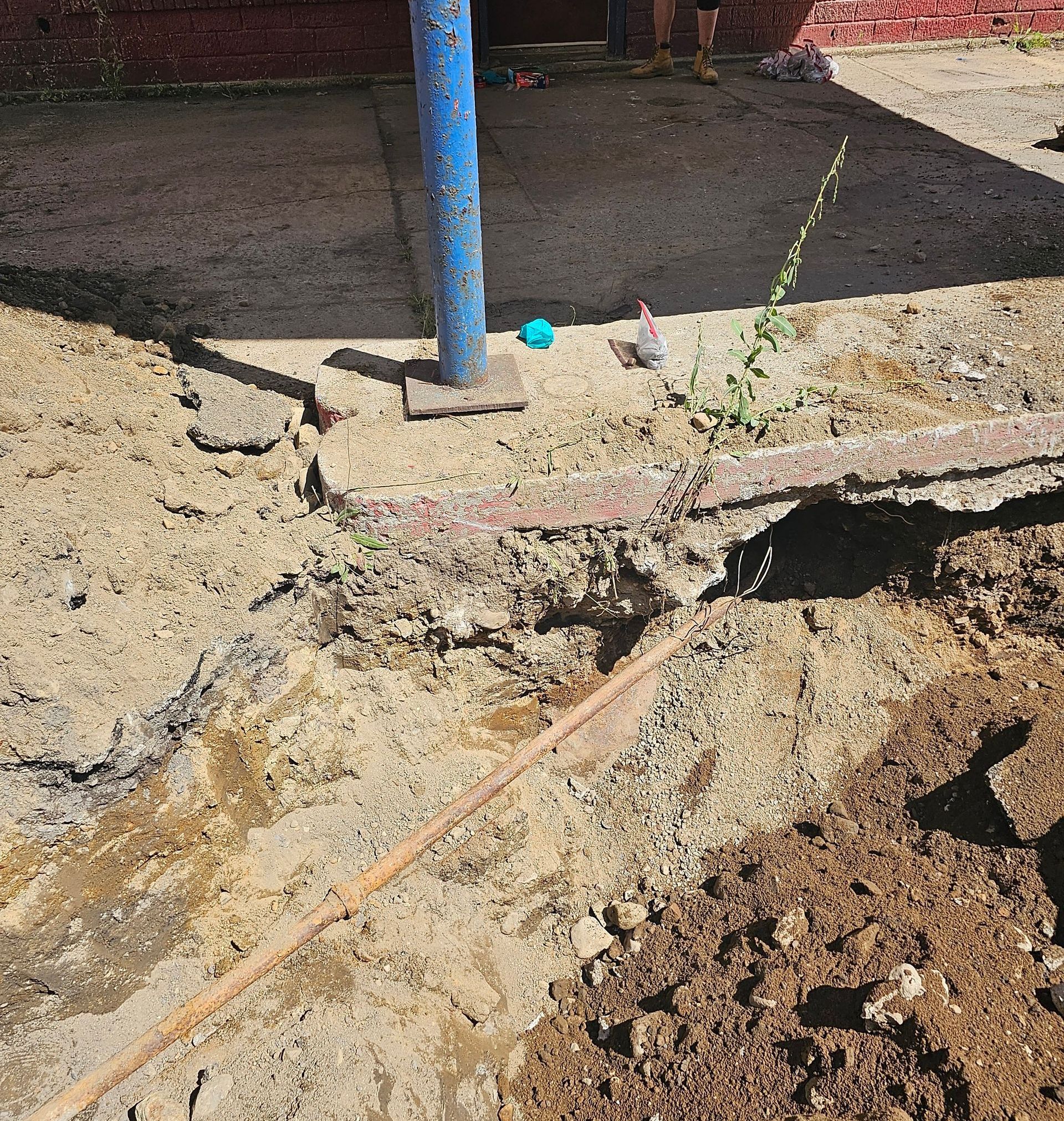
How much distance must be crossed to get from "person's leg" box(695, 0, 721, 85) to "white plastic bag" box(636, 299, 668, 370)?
14.9 feet

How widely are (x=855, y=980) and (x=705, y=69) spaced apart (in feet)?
21.4

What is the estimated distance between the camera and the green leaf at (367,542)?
2613 millimetres

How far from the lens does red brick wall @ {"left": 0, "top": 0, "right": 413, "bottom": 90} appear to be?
598 centimetres

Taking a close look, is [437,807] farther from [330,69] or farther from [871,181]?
[330,69]

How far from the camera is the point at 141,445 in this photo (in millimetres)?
2791

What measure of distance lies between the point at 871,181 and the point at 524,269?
219cm

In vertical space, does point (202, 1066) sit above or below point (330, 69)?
below

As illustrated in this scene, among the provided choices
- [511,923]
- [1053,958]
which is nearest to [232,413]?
[511,923]

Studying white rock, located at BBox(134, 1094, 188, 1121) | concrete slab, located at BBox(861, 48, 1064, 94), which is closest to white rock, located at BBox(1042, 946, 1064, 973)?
white rock, located at BBox(134, 1094, 188, 1121)

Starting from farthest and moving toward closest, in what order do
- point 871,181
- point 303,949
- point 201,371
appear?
point 871,181
point 201,371
point 303,949

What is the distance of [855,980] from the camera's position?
2172 millimetres

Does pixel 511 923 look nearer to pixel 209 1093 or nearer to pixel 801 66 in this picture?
pixel 209 1093

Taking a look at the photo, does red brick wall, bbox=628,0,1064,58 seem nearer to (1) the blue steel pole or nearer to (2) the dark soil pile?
(1) the blue steel pole

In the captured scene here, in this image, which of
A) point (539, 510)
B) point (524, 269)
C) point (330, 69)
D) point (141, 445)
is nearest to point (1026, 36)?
point (330, 69)
